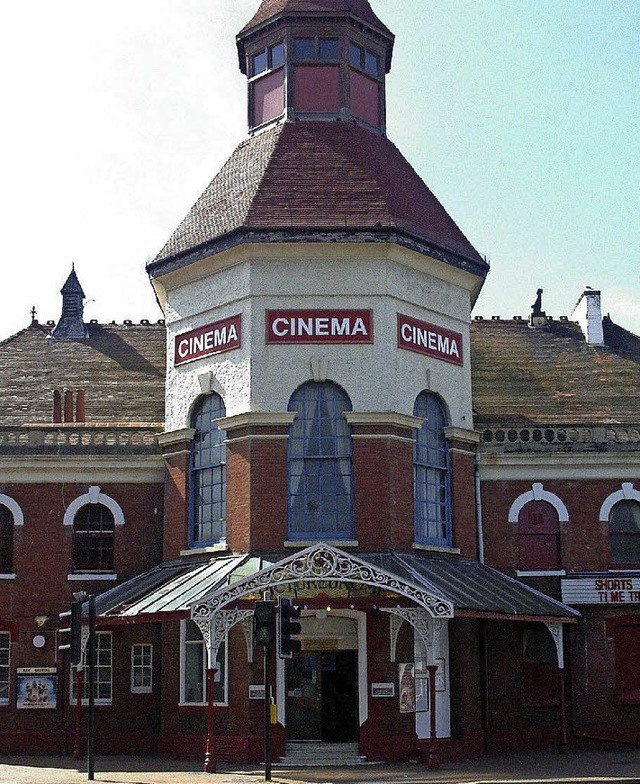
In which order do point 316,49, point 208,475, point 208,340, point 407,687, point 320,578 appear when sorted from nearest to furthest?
point 320,578, point 407,687, point 208,475, point 208,340, point 316,49

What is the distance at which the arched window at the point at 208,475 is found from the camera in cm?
2747

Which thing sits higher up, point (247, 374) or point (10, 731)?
point (247, 374)

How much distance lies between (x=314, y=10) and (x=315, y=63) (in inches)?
51.4

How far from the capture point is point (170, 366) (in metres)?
29.4

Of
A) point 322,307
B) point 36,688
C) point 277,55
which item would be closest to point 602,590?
point 322,307

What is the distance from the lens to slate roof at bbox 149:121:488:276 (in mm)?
27312

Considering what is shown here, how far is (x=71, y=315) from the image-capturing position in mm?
36688

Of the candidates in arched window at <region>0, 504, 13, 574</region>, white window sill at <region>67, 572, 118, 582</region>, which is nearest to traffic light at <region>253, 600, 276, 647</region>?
white window sill at <region>67, 572, 118, 582</region>

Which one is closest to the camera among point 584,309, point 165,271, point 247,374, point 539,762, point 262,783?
point 262,783

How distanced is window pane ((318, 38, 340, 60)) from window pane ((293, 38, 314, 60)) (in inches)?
8.7

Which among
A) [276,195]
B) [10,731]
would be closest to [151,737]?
[10,731]

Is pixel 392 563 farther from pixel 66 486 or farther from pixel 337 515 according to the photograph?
pixel 66 486

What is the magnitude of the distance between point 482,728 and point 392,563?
16.1 ft

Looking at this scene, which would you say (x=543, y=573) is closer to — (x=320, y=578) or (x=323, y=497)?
(x=323, y=497)
